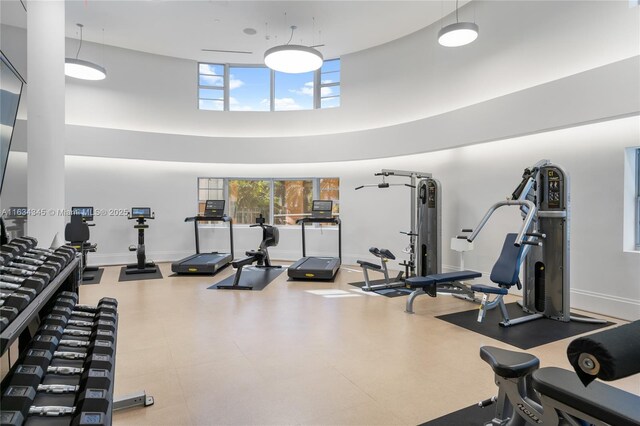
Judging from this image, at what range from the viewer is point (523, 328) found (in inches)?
165

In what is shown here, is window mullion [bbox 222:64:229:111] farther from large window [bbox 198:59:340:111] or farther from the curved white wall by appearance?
the curved white wall

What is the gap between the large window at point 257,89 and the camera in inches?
371

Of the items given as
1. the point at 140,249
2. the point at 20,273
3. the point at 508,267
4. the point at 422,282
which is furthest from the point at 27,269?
the point at 140,249

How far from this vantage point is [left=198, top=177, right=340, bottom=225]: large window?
9.66 m

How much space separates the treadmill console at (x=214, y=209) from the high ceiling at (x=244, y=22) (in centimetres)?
370

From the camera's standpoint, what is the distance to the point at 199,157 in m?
8.96

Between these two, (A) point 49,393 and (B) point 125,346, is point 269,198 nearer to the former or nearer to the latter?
(B) point 125,346

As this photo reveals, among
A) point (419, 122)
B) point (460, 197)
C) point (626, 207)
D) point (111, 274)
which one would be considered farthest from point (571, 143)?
point (111, 274)

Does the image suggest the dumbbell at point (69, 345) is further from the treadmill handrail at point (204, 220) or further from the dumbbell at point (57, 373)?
the treadmill handrail at point (204, 220)

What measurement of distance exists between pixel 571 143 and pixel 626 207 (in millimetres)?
1122

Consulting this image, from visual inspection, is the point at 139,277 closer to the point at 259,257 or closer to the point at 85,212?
the point at 85,212

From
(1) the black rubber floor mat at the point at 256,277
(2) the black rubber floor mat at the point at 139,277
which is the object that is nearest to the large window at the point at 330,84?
(1) the black rubber floor mat at the point at 256,277

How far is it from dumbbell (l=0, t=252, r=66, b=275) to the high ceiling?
Result: 6.44 meters

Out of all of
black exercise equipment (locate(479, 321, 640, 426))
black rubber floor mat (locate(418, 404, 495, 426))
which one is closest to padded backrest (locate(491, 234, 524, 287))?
black rubber floor mat (locate(418, 404, 495, 426))
